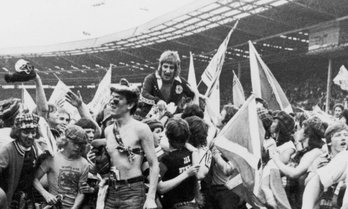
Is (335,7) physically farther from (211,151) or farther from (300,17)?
(211,151)

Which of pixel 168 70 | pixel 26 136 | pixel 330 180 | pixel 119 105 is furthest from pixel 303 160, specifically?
pixel 26 136

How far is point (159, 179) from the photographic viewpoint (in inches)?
182

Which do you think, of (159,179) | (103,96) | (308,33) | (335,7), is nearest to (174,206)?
(159,179)

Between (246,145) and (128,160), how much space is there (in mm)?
1337

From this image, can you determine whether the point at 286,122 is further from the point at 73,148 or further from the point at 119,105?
the point at 73,148

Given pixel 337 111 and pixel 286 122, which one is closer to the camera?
pixel 286 122

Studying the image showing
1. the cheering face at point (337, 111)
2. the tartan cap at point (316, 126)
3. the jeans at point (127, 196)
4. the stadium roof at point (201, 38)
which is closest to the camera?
the jeans at point (127, 196)

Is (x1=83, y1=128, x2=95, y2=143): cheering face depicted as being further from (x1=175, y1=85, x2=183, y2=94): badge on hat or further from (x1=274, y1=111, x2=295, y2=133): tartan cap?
(x1=274, y1=111, x2=295, y2=133): tartan cap

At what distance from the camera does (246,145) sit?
17.4ft

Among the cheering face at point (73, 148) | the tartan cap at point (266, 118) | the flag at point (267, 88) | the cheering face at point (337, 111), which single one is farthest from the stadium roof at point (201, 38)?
the cheering face at point (73, 148)

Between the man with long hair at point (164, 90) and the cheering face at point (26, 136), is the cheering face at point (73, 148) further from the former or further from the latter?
the man with long hair at point (164, 90)

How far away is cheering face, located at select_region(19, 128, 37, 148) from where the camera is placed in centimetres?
464

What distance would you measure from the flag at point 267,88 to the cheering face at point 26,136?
12.8 feet

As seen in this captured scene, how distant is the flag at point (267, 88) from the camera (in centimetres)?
798
